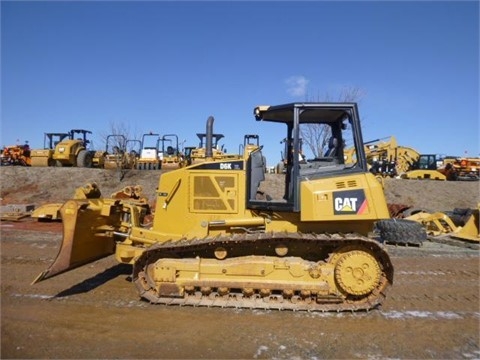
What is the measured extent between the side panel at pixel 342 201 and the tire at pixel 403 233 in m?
5.89

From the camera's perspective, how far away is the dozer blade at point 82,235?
226 inches

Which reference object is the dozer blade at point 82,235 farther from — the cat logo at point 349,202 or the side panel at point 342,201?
the cat logo at point 349,202

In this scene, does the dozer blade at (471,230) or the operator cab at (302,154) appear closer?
the operator cab at (302,154)

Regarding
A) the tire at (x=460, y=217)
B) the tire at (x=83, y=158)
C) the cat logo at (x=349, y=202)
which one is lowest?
the tire at (x=460, y=217)

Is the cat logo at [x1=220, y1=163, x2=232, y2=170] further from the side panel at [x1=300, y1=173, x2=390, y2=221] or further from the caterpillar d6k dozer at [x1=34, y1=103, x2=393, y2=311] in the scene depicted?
the side panel at [x1=300, y1=173, x2=390, y2=221]

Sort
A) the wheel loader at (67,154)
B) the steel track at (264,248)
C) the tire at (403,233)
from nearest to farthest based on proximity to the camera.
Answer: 1. the steel track at (264,248)
2. the tire at (403,233)
3. the wheel loader at (67,154)

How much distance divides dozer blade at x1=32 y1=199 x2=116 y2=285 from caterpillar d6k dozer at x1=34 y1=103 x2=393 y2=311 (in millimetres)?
17

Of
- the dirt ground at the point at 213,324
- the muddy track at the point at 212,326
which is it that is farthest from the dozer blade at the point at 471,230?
the muddy track at the point at 212,326

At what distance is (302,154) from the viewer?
611 centimetres

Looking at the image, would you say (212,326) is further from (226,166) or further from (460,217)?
(460,217)

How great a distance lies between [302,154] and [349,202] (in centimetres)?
109

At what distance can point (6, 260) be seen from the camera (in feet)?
26.7

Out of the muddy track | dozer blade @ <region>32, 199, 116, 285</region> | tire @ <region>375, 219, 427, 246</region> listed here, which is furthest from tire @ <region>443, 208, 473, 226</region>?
dozer blade @ <region>32, 199, 116, 285</region>

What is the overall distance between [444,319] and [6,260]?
8326mm
